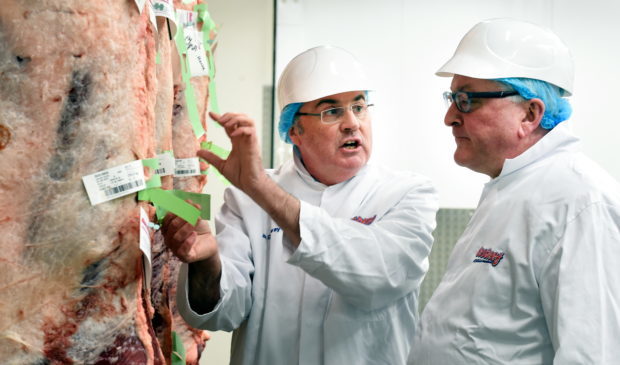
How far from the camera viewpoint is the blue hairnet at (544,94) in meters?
1.67

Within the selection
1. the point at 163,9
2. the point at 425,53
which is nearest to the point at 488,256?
the point at 163,9

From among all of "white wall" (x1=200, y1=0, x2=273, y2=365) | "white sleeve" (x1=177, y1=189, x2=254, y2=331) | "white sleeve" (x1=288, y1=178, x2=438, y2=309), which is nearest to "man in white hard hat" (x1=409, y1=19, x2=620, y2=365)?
"white sleeve" (x1=288, y1=178, x2=438, y2=309)

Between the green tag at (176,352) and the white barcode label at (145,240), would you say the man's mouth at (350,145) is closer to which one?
the green tag at (176,352)

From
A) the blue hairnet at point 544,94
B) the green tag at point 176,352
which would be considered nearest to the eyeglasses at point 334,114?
the blue hairnet at point 544,94

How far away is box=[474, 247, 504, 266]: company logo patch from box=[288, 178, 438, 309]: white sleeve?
0.88 feet

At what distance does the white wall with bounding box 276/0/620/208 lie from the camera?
3.77 meters

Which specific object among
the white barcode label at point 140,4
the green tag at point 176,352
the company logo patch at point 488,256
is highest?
the white barcode label at point 140,4

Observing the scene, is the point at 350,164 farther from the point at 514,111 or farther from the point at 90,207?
the point at 90,207

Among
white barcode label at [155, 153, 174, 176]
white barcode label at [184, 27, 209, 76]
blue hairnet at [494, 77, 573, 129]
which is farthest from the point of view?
white barcode label at [184, 27, 209, 76]

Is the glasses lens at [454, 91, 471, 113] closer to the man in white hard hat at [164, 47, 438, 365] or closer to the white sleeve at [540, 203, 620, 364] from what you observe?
the man in white hard hat at [164, 47, 438, 365]

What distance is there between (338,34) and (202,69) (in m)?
2.09

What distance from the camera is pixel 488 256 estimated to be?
1574mm

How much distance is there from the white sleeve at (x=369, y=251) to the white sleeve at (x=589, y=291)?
1.65 feet

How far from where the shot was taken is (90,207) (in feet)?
3.61
